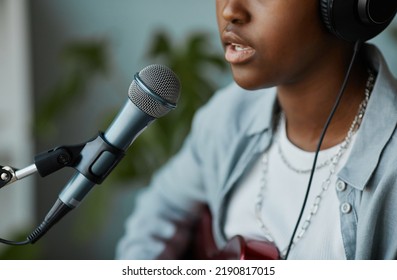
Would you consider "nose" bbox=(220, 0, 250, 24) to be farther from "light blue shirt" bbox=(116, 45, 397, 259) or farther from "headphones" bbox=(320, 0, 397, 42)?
"light blue shirt" bbox=(116, 45, 397, 259)

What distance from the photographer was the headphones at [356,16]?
0.73 metres

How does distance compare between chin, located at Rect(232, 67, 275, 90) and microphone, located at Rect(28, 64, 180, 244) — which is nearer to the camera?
microphone, located at Rect(28, 64, 180, 244)

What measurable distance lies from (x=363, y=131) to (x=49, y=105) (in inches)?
48.4

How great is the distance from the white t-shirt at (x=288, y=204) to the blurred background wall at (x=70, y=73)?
3.18 feet

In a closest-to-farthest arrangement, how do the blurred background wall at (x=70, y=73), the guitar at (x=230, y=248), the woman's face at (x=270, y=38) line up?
the woman's face at (x=270, y=38) → the guitar at (x=230, y=248) → the blurred background wall at (x=70, y=73)

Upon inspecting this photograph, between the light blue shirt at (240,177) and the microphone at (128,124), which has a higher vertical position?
the microphone at (128,124)

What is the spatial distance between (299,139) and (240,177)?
124mm

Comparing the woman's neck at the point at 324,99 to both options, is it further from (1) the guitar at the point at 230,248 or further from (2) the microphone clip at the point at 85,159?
(2) the microphone clip at the point at 85,159

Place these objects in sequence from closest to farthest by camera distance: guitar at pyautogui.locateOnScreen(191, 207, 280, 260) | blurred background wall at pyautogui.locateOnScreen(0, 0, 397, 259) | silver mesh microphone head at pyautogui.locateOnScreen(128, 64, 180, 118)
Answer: silver mesh microphone head at pyautogui.locateOnScreen(128, 64, 180, 118) → guitar at pyautogui.locateOnScreen(191, 207, 280, 260) → blurred background wall at pyautogui.locateOnScreen(0, 0, 397, 259)

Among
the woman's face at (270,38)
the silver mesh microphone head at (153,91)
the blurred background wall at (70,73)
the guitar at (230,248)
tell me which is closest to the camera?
the silver mesh microphone head at (153,91)

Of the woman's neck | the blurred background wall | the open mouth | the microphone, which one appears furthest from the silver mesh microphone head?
the blurred background wall

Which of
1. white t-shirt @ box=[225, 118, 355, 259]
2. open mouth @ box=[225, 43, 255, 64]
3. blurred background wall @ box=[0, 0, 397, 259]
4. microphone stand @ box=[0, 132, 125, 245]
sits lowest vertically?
blurred background wall @ box=[0, 0, 397, 259]

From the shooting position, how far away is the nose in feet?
2.55

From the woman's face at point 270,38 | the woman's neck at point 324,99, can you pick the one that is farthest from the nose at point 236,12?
the woman's neck at point 324,99
